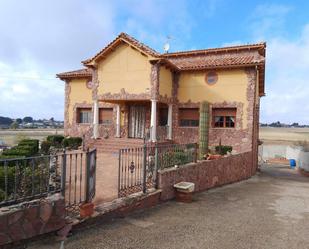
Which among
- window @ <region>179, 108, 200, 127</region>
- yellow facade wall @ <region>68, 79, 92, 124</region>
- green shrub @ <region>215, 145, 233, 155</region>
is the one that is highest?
yellow facade wall @ <region>68, 79, 92, 124</region>

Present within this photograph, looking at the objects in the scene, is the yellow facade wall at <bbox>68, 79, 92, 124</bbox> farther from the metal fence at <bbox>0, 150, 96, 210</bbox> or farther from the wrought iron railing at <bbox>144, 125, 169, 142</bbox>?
the metal fence at <bbox>0, 150, 96, 210</bbox>

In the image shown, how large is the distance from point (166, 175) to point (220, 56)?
12.9m

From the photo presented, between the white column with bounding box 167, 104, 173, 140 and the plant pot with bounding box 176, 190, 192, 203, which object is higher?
the white column with bounding box 167, 104, 173, 140

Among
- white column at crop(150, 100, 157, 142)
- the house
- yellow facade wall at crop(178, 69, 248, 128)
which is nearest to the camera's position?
white column at crop(150, 100, 157, 142)

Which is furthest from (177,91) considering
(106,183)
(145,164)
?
(145,164)

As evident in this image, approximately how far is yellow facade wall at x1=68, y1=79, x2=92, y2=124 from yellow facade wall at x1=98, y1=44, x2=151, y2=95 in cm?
403

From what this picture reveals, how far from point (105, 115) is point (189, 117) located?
6357 mm

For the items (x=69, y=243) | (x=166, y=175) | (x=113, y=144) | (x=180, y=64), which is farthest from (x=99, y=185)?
(x=180, y=64)

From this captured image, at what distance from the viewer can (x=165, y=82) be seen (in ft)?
56.1

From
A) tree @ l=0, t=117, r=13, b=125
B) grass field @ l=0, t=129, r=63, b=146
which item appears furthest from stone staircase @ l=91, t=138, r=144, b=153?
tree @ l=0, t=117, r=13, b=125

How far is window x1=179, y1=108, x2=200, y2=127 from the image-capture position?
18062 mm

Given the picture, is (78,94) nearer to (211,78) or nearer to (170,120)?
(170,120)

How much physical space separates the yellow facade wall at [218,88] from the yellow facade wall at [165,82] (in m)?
0.90

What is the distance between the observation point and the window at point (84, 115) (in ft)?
71.0
